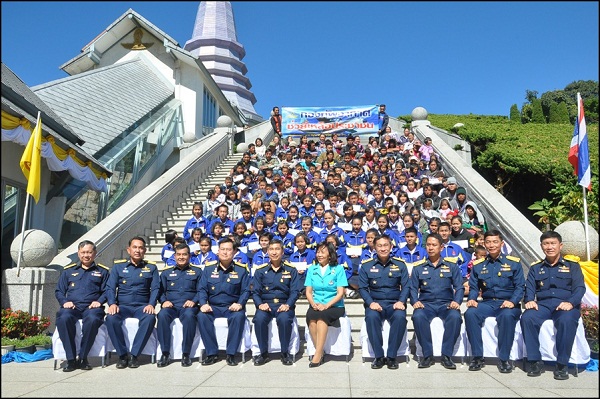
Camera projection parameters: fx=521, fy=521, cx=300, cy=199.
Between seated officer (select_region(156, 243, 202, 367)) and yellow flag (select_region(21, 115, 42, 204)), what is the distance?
2.83 metres

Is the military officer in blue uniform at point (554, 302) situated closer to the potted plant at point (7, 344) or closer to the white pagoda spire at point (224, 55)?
the potted plant at point (7, 344)

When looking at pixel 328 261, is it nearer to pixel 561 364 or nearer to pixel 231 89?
pixel 561 364

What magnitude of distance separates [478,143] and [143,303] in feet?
51.6

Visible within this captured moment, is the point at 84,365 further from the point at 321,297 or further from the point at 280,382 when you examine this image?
the point at 321,297

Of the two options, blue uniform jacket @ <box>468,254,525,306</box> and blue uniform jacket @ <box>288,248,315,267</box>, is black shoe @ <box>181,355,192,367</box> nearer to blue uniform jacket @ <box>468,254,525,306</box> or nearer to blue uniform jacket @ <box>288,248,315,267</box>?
blue uniform jacket @ <box>288,248,315,267</box>

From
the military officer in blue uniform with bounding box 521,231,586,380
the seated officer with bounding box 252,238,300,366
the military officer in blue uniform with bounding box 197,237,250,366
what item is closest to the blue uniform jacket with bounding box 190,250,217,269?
the military officer in blue uniform with bounding box 197,237,250,366

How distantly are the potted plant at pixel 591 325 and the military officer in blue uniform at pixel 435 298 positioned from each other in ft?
4.78

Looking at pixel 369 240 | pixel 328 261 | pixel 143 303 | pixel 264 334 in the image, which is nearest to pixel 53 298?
pixel 143 303

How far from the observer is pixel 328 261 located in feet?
23.3

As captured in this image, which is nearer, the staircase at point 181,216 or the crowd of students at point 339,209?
the crowd of students at point 339,209

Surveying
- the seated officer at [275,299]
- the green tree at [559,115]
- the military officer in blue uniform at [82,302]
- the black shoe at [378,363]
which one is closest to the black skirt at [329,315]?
the seated officer at [275,299]

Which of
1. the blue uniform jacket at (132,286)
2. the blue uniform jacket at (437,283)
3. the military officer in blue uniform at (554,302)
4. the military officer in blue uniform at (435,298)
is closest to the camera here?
the military officer in blue uniform at (554,302)

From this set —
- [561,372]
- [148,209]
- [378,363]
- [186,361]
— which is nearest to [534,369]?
[561,372]

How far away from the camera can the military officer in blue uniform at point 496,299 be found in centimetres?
625
